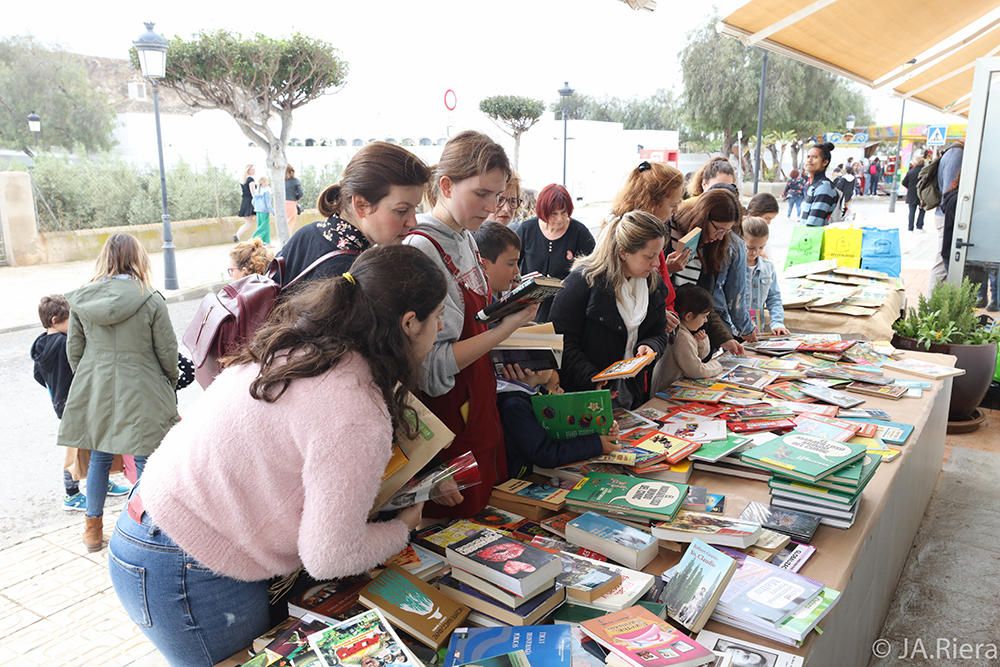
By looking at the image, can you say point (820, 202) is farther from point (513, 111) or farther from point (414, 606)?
point (513, 111)

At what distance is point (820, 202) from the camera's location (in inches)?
244

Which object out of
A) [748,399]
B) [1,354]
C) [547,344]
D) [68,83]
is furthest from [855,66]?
[68,83]

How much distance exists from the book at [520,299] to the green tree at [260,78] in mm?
13503

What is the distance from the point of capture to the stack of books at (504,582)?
1.39 meters

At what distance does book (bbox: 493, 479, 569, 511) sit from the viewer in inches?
Result: 74.5

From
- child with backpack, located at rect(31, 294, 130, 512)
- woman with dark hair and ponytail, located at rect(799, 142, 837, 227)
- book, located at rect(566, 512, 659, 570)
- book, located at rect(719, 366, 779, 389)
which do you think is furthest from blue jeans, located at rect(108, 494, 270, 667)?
woman with dark hair and ponytail, located at rect(799, 142, 837, 227)

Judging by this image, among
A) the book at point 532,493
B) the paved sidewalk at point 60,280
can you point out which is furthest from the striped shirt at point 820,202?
the paved sidewalk at point 60,280

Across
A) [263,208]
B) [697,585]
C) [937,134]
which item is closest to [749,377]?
[697,585]

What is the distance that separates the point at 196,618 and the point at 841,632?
1.48 meters

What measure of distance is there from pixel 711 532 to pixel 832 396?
1403 mm

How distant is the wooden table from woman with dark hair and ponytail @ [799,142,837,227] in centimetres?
325

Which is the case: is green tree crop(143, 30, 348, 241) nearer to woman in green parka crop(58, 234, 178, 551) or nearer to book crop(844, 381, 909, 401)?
woman in green parka crop(58, 234, 178, 551)

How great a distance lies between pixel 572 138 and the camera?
23859mm

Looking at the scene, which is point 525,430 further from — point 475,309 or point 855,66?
point 855,66
